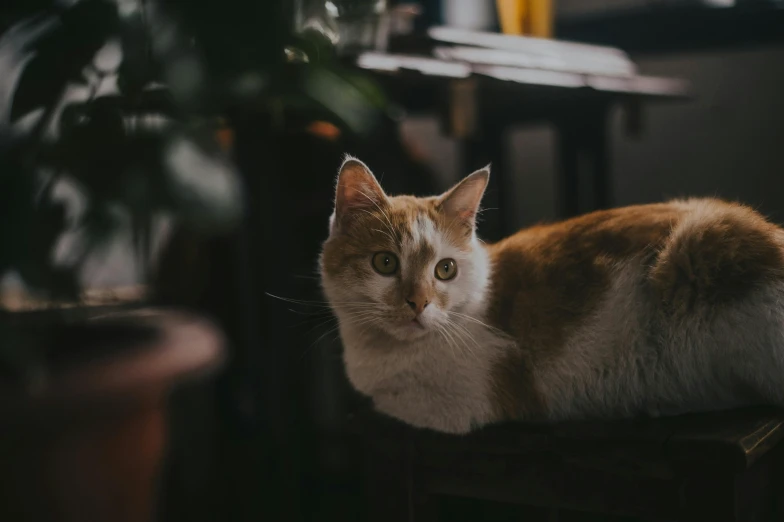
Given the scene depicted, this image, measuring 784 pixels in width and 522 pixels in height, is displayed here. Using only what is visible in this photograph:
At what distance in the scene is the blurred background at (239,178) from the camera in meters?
0.74

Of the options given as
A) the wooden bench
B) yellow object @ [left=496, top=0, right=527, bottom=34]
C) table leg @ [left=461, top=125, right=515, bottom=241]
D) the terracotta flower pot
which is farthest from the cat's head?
table leg @ [left=461, top=125, right=515, bottom=241]

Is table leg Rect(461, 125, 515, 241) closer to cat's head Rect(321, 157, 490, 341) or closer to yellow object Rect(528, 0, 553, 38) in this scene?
yellow object Rect(528, 0, 553, 38)

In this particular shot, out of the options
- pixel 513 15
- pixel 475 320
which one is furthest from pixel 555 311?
pixel 513 15

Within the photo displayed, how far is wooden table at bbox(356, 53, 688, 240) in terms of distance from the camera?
3.63 feet

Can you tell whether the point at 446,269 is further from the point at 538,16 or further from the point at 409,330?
the point at 538,16

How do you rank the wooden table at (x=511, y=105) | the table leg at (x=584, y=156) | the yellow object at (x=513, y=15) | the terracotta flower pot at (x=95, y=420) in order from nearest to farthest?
the terracotta flower pot at (x=95, y=420)
the wooden table at (x=511, y=105)
the yellow object at (x=513, y=15)
the table leg at (x=584, y=156)

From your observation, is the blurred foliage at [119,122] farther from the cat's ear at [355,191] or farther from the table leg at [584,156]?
the table leg at [584,156]

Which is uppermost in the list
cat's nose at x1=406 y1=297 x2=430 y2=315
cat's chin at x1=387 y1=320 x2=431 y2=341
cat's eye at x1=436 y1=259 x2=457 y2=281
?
cat's eye at x1=436 y1=259 x2=457 y2=281

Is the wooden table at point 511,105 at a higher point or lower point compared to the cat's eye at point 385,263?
higher

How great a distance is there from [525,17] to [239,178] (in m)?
0.65

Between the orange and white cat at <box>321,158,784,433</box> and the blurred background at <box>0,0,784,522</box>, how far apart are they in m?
0.09

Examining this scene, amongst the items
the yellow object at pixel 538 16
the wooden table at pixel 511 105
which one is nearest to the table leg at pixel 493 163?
the wooden table at pixel 511 105

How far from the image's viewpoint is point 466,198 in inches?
31.9

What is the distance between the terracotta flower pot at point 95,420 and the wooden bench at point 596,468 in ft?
0.86
